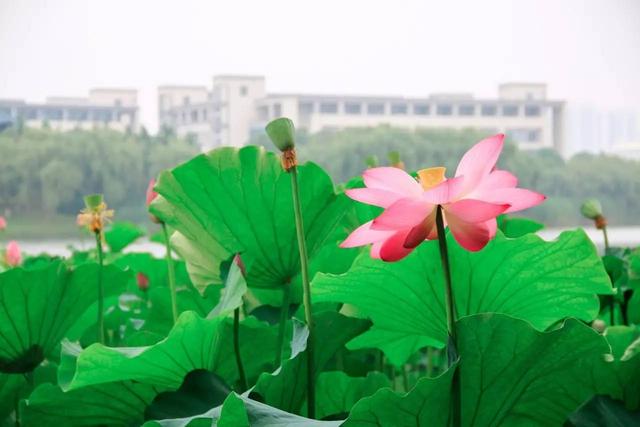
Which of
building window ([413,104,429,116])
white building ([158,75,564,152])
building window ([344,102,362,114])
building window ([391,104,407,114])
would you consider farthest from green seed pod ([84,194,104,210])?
building window ([413,104,429,116])

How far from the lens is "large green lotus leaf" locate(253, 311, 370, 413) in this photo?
344 millimetres

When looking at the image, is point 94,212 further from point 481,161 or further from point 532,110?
point 532,110

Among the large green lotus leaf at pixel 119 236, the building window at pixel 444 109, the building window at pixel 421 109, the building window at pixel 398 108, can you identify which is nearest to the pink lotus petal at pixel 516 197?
the large green lotus leaf at pixel 119 236

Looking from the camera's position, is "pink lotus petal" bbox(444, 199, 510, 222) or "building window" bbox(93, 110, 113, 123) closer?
"pink lotus petal" bbox(444, 199, 510, 222)

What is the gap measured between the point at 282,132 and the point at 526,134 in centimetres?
2585

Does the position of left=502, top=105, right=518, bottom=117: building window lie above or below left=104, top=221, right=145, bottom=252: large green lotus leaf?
above

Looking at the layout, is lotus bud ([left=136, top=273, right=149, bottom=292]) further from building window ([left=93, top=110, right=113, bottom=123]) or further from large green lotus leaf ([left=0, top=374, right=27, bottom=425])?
building window ([left=93, top=110, right=113, bottom=123])

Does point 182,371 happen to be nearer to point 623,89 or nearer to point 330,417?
point 330,417

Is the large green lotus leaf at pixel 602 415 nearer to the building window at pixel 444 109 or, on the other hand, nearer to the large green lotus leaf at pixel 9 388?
the large green lotus leaf at pixel 9 388

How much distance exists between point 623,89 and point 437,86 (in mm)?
6935

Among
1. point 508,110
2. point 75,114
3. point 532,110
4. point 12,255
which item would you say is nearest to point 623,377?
point 12,255

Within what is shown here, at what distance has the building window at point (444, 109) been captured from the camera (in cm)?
2541

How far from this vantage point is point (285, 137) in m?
0.34

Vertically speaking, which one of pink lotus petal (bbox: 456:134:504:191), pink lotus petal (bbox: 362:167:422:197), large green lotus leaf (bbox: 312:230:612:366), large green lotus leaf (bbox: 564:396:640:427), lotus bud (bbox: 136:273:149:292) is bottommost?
lotus bud (bbox: 136:273:149:292)
